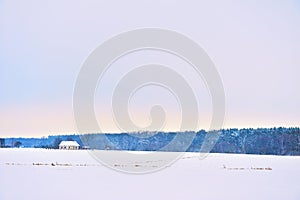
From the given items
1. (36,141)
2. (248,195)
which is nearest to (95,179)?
(248,195)

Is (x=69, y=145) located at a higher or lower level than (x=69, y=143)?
lower

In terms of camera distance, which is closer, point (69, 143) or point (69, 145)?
point (69, 145)

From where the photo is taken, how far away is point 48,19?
17.7m

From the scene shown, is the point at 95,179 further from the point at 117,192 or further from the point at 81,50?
the point at 81,50

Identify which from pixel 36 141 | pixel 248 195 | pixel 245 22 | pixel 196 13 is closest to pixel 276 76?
pixel 245 22

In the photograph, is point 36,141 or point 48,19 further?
point 36,141

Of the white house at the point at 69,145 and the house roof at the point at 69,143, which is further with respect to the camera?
the house roof at the point at 69,143

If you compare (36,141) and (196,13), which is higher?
(196,13)

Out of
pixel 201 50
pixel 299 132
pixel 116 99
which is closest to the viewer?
pixel 201 50

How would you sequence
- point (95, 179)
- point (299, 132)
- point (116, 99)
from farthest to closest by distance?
point (299, 132)
point (116, 99)
point (95, 179)

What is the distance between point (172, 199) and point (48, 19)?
12.5 m

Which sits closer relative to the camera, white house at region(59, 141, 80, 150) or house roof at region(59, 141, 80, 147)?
white house at region(59, 141, 80, 150)

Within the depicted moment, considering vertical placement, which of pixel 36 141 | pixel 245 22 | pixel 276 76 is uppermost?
pixel 245 22

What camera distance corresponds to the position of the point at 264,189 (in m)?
10.5
